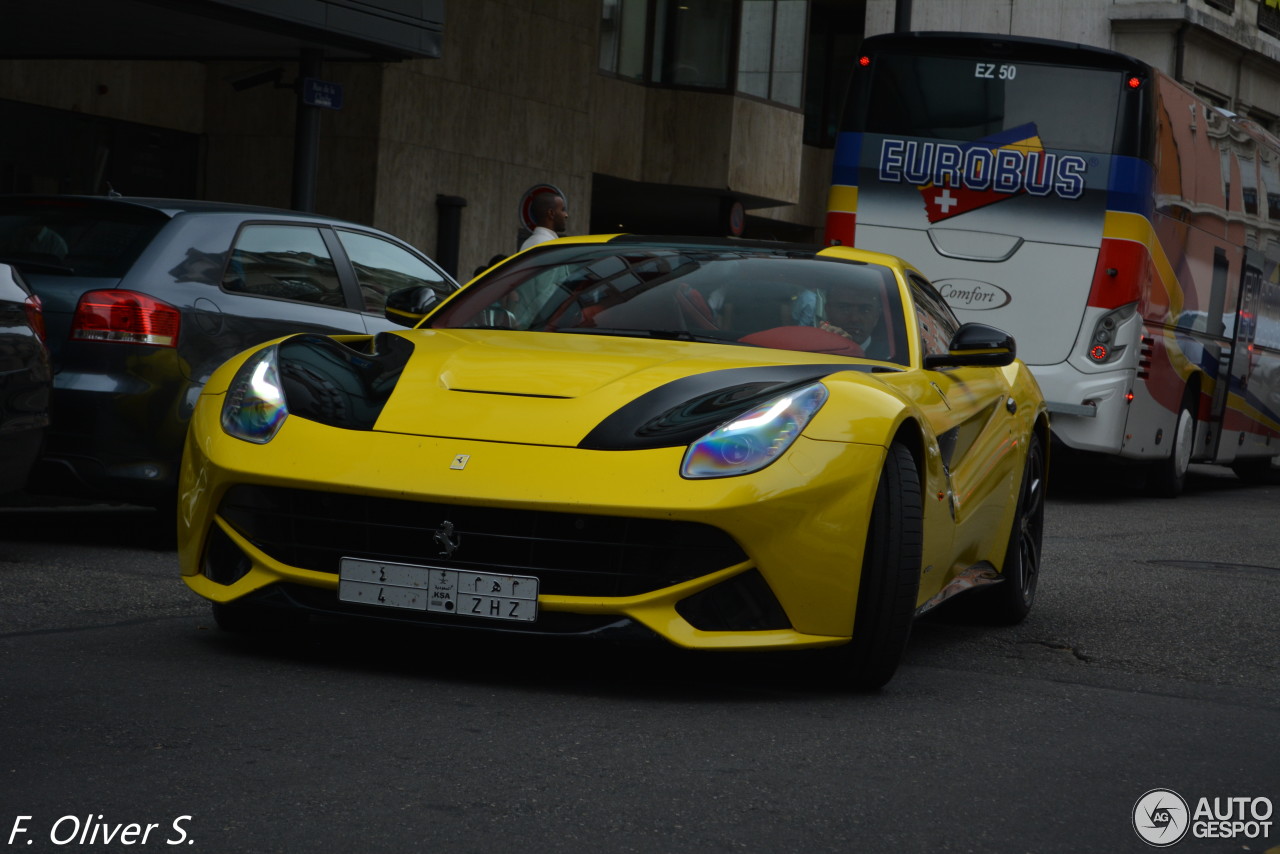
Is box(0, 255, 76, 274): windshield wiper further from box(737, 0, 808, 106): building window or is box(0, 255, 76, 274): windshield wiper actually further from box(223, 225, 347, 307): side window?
box(737, 0, 808, 106): building window

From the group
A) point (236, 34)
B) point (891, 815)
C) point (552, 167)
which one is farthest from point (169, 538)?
point (552, 167)

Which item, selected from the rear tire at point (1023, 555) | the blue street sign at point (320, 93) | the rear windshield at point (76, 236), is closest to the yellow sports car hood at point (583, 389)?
the rear tire at point (1023, 555)

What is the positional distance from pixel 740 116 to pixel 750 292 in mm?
22404

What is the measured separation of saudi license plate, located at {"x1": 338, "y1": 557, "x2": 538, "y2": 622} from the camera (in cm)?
471

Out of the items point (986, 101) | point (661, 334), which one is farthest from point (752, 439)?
point (986, 101)

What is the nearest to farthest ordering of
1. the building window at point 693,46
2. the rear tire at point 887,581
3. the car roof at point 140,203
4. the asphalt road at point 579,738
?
the asphalt road at point 579,738
the rear tire at point 887,581
the car roof at point 140,203
the building window at point 693,46

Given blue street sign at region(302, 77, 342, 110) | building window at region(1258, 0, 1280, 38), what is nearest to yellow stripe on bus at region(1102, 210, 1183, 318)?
blue street sign at region(302, 77, 342, 110)

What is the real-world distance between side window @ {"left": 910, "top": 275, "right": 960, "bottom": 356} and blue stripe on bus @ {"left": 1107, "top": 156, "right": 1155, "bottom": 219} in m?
7.00

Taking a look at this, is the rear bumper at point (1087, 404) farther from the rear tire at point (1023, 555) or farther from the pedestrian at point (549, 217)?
the rear tire at point (1023, 555)

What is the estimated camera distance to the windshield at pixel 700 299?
19.5 feet

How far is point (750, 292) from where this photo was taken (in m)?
6.09

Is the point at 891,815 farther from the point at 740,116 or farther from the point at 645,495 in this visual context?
the point at 740,116

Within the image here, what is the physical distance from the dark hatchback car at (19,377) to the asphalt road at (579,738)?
1.37ft

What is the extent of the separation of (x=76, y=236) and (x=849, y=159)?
26.3 feet
